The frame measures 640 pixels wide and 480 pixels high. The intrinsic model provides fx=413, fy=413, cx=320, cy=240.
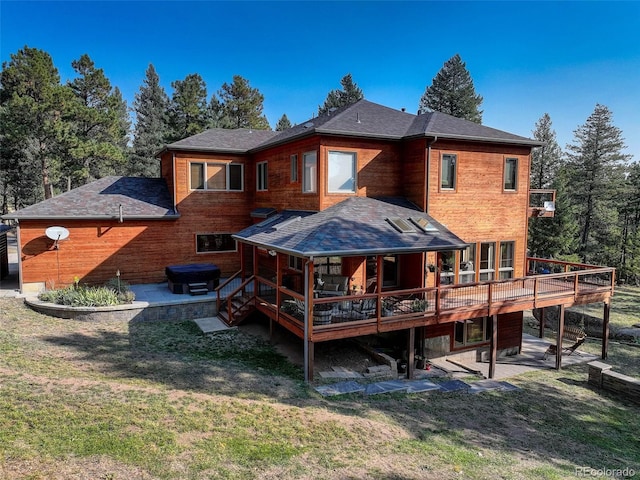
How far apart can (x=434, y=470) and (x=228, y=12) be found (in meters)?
21.5

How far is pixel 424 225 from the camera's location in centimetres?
1273

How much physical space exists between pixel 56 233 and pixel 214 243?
608cm

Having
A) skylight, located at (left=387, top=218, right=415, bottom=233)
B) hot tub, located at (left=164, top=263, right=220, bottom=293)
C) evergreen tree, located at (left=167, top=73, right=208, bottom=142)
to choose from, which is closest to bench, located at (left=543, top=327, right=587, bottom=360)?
skylight, located at (left=387, top=218, right=415, bottom=233)

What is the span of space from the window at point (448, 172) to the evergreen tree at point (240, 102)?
31.4 m

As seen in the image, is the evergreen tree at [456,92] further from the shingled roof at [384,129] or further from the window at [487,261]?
the window at [487,261]

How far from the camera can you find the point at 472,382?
12406 mm

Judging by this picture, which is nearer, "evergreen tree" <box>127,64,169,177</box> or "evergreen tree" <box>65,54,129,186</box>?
"evergreen tree" <box>65,54,129,186</box>

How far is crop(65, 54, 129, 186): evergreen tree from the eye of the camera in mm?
28344

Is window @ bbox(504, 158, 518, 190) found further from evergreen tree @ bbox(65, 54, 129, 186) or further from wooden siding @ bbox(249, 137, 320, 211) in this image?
evergreen tree @ bbox(65, 54, 129, 186)

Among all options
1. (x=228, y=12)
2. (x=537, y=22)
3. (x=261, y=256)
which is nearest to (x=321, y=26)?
(x=228, y=12)

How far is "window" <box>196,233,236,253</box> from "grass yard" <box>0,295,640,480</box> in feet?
21.4

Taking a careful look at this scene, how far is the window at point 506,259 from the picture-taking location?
50.9 feet

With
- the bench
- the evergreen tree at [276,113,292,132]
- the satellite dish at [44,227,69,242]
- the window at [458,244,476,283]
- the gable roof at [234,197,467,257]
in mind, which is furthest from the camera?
the evergreen tree at [276,113,292,132]

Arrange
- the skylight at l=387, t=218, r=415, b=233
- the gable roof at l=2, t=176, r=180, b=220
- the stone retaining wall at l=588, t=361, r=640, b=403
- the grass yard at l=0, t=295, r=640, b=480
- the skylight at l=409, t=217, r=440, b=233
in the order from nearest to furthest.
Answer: the grass yard at l=0, t=295, r=640, b=480
the stone retaining wall at l=588, t=361, r=640, b=403
the skylight at l=387, t=218, r=415, b=233
the skylight at l=409, t=217, r=440, b=233
the gable roof at l=2, t=176, r=180, b=220
